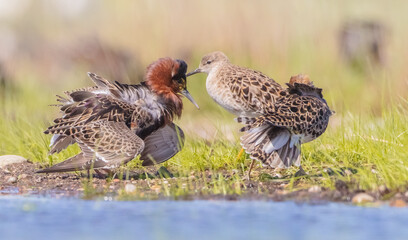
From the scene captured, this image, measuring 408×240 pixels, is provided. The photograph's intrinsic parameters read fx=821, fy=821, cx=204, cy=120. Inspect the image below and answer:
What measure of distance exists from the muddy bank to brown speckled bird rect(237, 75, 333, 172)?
244 millimetres

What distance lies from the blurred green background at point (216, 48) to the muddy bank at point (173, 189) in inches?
147

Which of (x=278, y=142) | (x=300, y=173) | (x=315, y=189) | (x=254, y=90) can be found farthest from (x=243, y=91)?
(x=315, y=189)

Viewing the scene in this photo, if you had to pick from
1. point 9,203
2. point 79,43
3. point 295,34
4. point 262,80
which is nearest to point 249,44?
point 295,34

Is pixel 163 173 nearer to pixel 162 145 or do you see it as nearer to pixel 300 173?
pixel 162 145

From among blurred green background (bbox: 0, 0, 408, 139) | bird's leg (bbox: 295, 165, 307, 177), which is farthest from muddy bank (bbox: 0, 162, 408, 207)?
blurred green background (bbox: 0, 0, 408, 139)

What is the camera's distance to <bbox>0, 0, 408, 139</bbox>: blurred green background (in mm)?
12438

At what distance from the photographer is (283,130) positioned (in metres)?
7.18

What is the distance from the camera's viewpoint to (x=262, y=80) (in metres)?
8.20

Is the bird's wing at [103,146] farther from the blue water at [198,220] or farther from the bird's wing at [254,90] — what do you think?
the bird's wing at [254,90]

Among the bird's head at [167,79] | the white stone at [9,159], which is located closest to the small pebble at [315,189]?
the bird's head at [167,79]

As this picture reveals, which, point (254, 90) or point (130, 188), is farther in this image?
point (254, 90)

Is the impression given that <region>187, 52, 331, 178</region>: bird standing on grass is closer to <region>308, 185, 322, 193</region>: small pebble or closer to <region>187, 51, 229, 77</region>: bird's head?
<region>187, 51, 229, 77</region>: bird's head

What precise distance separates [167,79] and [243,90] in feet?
2.48

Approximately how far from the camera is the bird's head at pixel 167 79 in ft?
26.4
